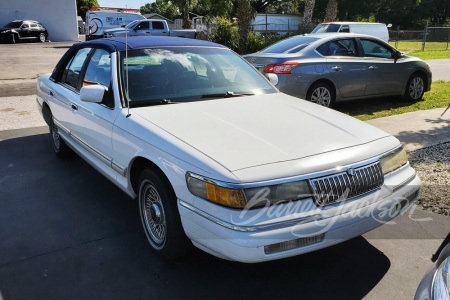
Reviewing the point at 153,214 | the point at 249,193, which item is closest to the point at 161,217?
the point at 153,214

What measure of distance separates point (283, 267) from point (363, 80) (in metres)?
6.05

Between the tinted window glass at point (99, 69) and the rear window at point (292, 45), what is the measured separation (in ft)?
15.2

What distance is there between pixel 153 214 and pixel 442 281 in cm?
216

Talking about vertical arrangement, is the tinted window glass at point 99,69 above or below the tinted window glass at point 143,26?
below

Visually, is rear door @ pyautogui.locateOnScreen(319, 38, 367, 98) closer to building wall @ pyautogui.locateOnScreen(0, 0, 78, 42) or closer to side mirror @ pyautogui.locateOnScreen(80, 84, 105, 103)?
side mirror @ pyautogui.locateOnScreen(80, 84, 105, 103)

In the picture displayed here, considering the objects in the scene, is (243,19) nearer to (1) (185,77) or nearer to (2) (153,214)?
(1) (185,77)

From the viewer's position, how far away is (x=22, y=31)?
103 ft

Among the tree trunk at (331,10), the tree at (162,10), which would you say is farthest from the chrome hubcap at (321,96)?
the tree at (162,10)

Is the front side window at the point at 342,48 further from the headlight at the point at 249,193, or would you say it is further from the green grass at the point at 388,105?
the headlight at the point at 249,193

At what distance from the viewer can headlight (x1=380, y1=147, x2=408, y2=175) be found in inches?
122

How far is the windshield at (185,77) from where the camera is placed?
3.86 m

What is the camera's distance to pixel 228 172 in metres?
2.59

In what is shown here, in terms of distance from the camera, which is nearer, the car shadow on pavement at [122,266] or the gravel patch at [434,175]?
the car shadow on pavement at [122,266]

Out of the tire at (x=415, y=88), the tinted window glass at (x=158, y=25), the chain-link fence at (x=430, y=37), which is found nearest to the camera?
the tire at (x=415, y=88)
